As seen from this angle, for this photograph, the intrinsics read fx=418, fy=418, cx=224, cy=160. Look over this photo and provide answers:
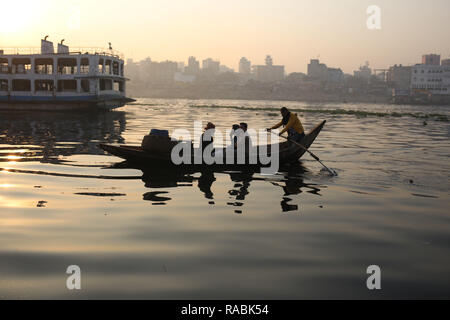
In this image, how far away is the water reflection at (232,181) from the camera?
8.77 metres

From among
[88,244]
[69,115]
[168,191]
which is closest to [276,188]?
[168,191]

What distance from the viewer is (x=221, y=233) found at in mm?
6617

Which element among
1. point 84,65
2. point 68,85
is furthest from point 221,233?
point 68,85

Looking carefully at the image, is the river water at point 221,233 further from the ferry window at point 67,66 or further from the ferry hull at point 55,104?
the ferry window at point 67,66

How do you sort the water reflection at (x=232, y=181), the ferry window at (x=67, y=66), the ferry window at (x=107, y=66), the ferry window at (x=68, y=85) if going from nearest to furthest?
the water reflection at (x=232, y=181) → the ferry window at (x=67, y=66) → the ferry window at (x=68, y=85) → the ferry window at (x=107, y=66)

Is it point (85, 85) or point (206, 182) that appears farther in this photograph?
point (85, 85)

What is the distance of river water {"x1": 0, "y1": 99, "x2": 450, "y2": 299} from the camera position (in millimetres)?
4844

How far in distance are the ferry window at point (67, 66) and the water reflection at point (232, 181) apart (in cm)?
3132

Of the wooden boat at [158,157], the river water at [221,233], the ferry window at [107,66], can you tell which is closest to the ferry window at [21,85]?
the ferry window at [107,66]

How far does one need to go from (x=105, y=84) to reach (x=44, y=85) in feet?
19.7

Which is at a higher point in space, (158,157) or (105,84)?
(105,84)

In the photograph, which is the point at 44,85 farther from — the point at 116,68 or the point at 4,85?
the point at 116,68

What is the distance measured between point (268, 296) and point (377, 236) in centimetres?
285
